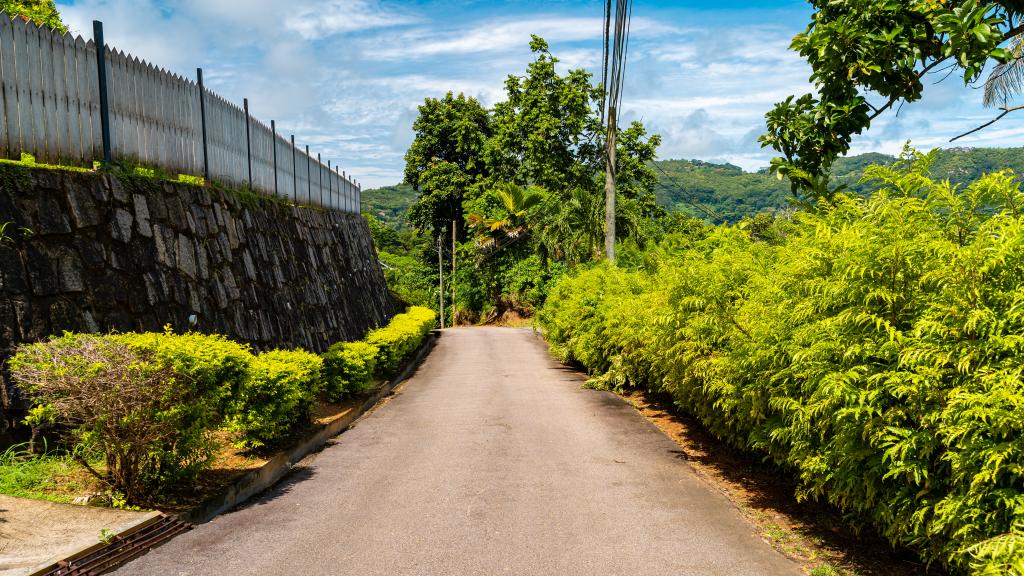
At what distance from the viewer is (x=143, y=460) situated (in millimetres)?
6137

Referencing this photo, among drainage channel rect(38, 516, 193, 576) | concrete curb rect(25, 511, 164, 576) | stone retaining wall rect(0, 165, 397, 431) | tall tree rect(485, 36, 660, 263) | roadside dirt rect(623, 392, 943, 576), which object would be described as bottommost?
roadside dirt rect(623, 392, 943, 576)

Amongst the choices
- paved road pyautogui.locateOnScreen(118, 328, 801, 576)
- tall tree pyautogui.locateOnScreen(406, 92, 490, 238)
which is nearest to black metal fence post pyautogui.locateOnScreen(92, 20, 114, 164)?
paved road pyautogui.locateOnScreen(118, 328, 801, 576)

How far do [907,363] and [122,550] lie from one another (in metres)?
5.77

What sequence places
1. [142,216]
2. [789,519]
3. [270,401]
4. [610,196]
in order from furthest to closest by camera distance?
[610,196]
[142,216]
[270,401]
[789,519]

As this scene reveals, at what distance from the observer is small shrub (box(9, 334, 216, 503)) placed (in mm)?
5574

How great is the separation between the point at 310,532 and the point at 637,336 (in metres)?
7.05

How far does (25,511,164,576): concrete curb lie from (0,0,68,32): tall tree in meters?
16.5

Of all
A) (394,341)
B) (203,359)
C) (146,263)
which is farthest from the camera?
(394,341)

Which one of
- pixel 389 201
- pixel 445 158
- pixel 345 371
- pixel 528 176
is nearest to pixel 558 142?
pixel 528 176

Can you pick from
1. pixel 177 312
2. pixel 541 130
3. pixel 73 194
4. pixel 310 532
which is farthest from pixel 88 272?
pixel 541 130

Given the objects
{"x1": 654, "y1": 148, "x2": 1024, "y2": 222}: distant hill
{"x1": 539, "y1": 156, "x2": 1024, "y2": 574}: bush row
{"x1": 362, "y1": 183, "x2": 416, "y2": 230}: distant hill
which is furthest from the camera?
{"x1": 362, "y1": 183, "x2": 416, "y2": 230}: distant hill

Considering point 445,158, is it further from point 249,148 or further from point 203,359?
point 203,359

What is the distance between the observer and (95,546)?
4.91 meters

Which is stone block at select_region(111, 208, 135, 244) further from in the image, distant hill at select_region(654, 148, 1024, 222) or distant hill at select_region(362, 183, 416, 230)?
distant hill at select_region(362, 183, 416, 230)
